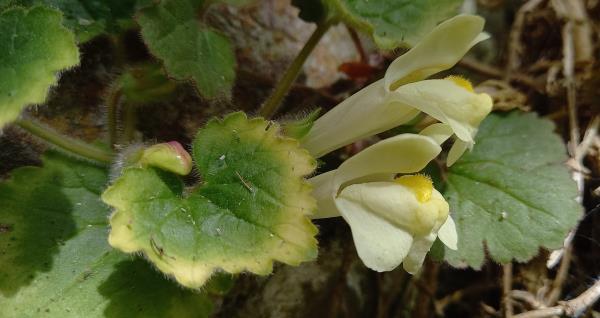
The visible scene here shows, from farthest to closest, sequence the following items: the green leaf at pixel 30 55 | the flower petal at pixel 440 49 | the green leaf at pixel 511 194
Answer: the green leaf at pixel 511 194 → the flower petal at pixel 440 49 → the green leaf at pixel 30 55

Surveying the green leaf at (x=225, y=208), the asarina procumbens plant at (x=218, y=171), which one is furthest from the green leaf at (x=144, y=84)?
the green leaf at (x=225, y=208)

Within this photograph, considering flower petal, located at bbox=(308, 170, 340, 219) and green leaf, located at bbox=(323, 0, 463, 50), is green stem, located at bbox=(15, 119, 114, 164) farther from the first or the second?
green leaf, located at bbox=(323, 0, 463, 50)

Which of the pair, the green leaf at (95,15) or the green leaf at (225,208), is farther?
the green leaf at (95,15)

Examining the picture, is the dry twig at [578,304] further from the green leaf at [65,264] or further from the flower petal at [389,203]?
the green leaf at [65,264]

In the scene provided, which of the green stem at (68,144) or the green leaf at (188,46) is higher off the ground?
the green leaf at (188,46)

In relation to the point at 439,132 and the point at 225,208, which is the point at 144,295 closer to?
the point at 225,208

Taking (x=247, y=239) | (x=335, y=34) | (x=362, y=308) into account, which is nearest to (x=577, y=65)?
(x=335, y=34)

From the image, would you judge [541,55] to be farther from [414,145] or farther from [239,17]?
[414,145]
